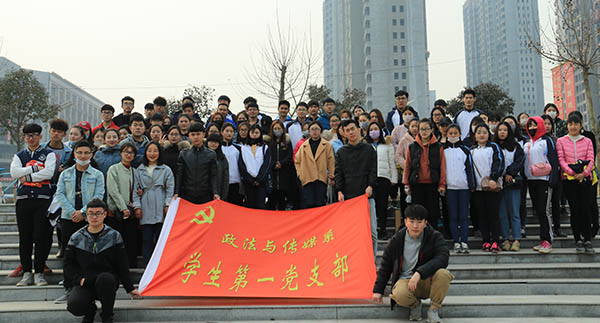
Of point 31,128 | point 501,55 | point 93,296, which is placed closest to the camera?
point 93,296

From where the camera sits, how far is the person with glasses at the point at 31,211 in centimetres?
525

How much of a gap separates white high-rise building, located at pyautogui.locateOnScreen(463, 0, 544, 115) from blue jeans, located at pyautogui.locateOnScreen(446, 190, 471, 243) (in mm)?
94666

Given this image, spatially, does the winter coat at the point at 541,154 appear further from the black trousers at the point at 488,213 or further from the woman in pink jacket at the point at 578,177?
the black trousers at the point at 488,213

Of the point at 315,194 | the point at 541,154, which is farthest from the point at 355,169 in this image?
the point at 541,154

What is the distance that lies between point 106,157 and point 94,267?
6.32ft

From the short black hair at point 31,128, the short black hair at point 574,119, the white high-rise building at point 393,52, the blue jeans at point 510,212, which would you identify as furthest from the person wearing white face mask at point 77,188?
the white high-rise building at point 393,52

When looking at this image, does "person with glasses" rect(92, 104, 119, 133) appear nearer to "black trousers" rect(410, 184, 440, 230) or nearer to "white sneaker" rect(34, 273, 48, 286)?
"white sneaker" rect(34, 273, 48, 286)

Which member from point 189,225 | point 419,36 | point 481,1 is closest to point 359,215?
point 189,225

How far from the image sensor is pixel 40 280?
17.2 feet

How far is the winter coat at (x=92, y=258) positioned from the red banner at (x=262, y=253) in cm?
34

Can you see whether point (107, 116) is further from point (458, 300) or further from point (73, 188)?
point (458, 300)

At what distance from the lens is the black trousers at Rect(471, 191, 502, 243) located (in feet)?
20.2

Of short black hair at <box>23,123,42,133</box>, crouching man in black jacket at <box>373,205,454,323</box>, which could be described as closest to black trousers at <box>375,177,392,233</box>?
crouching man in black jacket at <box>373,205,454,323</box>

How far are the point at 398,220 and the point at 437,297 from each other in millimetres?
2603
